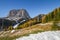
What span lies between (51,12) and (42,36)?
92.8ft

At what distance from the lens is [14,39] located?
14375 millimetres

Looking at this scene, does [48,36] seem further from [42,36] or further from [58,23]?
[58,23]

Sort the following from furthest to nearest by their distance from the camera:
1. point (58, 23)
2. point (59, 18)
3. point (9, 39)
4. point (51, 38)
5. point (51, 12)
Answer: point (51, 12) < point (59, 18) < point (58, 23) < point (9, 39) < point (51, 38)

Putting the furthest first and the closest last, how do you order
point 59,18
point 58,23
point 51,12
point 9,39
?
point 51,12
point 59,18
point 58,23
point 9,39

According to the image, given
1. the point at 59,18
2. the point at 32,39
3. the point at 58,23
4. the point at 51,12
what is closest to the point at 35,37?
the point at 32,39

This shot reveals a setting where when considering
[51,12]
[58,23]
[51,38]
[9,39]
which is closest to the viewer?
[51,38]

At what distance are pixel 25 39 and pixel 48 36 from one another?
1.80 meters

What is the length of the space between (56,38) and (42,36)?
122 centimetres

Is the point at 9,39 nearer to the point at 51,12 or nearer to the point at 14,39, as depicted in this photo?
the point at 14,39

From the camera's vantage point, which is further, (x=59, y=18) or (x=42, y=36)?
(x=59, y=18)

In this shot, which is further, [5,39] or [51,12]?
[51,12]

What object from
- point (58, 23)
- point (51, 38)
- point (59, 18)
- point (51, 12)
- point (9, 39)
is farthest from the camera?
point (51, 12)

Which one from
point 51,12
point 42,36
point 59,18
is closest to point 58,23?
point 59,18

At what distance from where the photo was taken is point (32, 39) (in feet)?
45.0
